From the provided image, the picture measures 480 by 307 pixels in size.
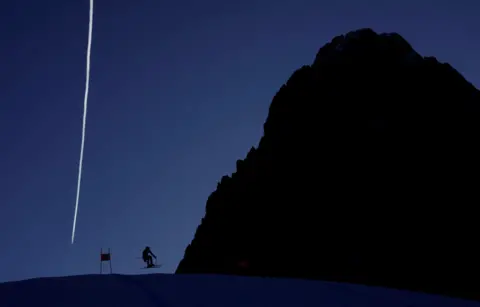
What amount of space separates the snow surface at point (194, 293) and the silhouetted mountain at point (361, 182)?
4236 cm

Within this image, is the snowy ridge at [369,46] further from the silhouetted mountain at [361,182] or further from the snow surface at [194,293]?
the snow surface at [194,293]

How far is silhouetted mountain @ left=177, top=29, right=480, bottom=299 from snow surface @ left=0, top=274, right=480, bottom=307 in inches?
1668

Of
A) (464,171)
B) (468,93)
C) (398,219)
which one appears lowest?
(398,219)

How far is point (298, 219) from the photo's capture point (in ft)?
203

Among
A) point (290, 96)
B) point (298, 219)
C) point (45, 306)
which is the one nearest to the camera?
point (45, 306)

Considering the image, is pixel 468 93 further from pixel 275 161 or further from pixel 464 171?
pixel 275 161

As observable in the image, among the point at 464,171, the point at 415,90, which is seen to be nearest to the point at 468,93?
the point at 415,90

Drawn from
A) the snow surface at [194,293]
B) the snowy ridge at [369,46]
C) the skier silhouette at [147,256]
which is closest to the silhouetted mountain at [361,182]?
the snowy ridge at [369,46]

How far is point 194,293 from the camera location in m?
8.88

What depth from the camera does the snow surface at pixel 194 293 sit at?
26.9 ft

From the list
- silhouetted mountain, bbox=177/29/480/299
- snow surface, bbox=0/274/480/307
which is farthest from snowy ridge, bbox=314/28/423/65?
snow surface, bbox=0/274/480/307

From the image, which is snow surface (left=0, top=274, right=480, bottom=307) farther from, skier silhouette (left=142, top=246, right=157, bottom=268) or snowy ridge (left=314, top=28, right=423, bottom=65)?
snowy ridge (left=314, top=28, right=423, bottom=65)

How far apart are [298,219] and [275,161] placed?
1128 centimetres

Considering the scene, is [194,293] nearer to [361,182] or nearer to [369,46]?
[361,182]
